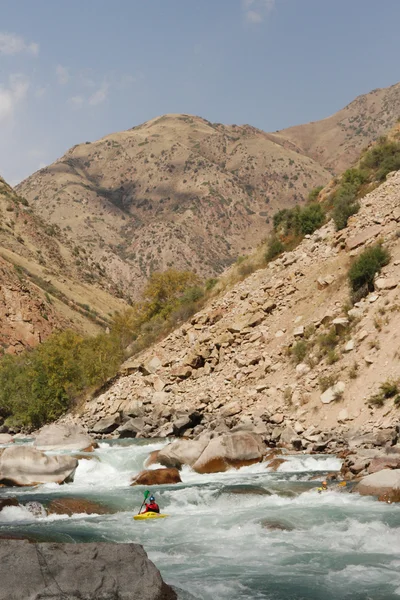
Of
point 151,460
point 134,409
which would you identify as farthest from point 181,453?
point 134,409

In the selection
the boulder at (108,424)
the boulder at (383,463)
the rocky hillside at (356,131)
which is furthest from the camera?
the rocky hillside at (356,131)

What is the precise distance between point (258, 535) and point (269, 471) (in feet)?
21.7

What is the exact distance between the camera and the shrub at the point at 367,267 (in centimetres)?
2605

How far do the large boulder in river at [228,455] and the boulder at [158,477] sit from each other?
4.06 ft

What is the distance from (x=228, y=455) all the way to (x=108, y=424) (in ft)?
44.1

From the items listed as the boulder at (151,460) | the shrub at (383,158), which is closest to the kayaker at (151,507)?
the boulder at (151,460)

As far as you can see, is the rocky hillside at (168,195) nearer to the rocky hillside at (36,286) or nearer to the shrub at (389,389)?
the rocky hillside at (36,286)

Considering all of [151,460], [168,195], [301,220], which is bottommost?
[151,460]

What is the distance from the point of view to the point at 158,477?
19016 mm

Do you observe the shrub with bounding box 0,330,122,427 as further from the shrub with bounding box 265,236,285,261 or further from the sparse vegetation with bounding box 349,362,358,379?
the sparse vegetation with bounding box 349,362,358,379

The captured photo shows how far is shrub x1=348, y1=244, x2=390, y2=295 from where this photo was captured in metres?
26.0

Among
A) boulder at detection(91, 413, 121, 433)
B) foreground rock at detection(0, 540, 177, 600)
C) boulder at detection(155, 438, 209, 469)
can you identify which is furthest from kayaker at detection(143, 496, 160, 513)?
boulder at detection(91, 413, 121, 433)

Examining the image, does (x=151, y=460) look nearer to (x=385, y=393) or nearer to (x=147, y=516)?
(x=147, y=516)

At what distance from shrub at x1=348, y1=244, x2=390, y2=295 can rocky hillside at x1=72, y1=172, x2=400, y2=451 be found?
0.42m
